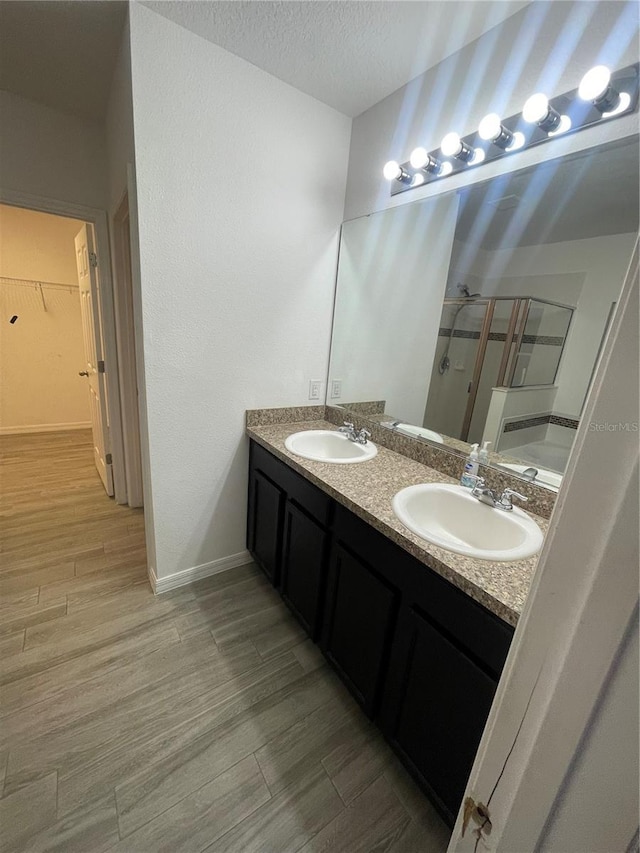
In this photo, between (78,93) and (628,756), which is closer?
(628,756)

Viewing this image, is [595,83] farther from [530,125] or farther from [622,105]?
[530,125]

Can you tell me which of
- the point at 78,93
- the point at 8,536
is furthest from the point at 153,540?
the point at 78,93

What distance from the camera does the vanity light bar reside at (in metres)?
0.98

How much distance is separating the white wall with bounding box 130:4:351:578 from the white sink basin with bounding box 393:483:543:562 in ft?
3.31

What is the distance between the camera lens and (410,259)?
1803 millimetres

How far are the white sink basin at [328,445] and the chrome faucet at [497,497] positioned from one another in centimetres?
54

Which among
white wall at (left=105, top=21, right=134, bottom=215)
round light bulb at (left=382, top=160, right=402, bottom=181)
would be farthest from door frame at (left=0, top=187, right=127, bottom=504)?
round light bulb at (left=382, top=160, right=402, bottom=181)

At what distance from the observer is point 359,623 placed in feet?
4.24

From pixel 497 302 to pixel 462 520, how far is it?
2.87 ft

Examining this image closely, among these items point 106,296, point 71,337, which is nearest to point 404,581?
point 106,296

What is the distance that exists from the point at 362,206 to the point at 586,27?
98 centimetres

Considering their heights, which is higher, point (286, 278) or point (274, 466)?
point (286, 278)

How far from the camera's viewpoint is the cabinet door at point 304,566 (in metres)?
1.49

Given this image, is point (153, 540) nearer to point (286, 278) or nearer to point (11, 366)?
point (286, 278)
